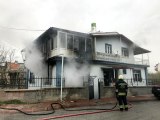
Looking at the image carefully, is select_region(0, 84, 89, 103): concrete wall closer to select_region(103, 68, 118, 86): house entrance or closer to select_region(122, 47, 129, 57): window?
select_region(103, 68, 118, 86): house entrance

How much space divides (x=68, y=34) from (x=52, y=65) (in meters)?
3.47

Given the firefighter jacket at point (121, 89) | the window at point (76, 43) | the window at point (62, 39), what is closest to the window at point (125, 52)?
the window at point (76, 43)

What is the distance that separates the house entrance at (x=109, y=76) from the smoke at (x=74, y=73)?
3.34 meters

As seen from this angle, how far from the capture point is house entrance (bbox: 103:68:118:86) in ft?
71.1

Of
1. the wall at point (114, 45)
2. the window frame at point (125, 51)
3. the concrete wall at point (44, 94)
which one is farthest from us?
the window frame at point (125, 51)

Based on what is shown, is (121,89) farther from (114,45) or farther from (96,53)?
(114,45)

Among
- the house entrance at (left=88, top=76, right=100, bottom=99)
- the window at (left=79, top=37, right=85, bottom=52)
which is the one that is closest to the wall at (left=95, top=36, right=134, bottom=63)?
the window at (left=79, top=37, right=85, bottom=52)

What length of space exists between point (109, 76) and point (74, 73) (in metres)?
5.68

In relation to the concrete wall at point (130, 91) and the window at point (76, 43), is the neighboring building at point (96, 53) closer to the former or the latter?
the window at point (76, 43)

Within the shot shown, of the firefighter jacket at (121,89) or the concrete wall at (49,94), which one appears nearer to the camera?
the firefighter jacket at (121,89)

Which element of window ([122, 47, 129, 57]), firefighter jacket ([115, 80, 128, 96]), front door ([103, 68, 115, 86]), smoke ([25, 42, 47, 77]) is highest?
window ([122, 47, 129, 57])

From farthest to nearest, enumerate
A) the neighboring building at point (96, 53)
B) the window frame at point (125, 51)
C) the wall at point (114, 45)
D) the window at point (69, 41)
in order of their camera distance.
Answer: the window frame at point (125, 51) < the wall at point (114, 45) < the window at point (69, 41) < the neighboring building at point (96, 53)

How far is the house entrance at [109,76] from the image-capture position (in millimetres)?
21681

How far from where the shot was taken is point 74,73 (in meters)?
17.8
